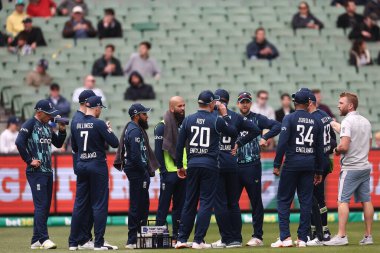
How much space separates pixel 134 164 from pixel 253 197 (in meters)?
2.15

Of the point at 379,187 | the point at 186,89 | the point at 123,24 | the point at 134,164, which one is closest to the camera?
the point at 134,164

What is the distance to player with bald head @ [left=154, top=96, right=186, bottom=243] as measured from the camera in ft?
63.2

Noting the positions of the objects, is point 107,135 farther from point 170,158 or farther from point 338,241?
point 338,241

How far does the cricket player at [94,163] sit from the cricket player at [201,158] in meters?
1.16

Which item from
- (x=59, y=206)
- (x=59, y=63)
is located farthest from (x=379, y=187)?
(x=59, y=63)

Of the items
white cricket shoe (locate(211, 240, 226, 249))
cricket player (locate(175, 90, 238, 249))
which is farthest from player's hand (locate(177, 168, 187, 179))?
white cricket shoe (locate(211, 240, 226, 249))

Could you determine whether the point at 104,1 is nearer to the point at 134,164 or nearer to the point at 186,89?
the point at 186,89

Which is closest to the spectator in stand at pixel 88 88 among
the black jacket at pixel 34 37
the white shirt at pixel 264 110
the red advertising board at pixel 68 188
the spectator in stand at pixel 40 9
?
the black jacket at pixel 34 37

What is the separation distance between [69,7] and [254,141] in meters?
13.0

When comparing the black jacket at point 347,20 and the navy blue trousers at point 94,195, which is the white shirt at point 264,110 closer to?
the black jacket at point 347,20

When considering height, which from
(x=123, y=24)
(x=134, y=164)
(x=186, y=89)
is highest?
(x=123, y=24)

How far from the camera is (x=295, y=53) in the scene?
100.0ft

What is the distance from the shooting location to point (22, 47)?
29.6 metres

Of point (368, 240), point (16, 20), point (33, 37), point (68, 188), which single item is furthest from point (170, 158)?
point (16, 20)
